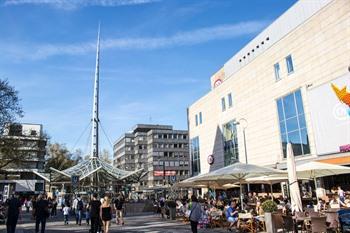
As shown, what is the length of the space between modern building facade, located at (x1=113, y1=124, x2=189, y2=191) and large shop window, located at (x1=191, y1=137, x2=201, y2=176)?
1755 inches

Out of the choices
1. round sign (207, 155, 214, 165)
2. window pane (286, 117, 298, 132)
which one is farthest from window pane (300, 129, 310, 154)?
round sign (207, 155, 214, 165)

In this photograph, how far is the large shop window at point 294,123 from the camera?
28609 millimetres

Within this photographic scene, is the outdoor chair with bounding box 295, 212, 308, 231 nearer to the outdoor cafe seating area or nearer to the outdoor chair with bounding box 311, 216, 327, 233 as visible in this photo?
the outdoor cafe seating area

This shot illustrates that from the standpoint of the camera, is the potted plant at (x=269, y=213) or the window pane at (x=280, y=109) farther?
the window pane at (x=280, y=109)

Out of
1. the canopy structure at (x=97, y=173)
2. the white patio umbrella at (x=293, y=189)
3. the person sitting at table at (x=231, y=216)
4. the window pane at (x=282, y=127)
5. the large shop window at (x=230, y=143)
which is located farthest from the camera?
the large shop window at (x=230, y=143)

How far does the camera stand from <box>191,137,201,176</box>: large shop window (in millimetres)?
52588

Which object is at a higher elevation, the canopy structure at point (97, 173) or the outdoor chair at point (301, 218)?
the canopy structure at point (97, 173)

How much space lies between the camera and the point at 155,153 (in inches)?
4114

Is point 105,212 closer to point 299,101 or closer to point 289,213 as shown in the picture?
point 289,213

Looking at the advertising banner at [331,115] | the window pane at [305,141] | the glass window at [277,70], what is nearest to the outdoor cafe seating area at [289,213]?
the advertising banner at [331,115]

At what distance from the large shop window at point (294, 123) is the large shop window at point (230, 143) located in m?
9.82

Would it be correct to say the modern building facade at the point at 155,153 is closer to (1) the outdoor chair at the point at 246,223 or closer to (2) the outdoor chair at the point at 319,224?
(1) the outdoor chair at the point at 246,223

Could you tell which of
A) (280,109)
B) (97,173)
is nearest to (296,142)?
(280,109)

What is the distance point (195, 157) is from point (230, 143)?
1217cm
